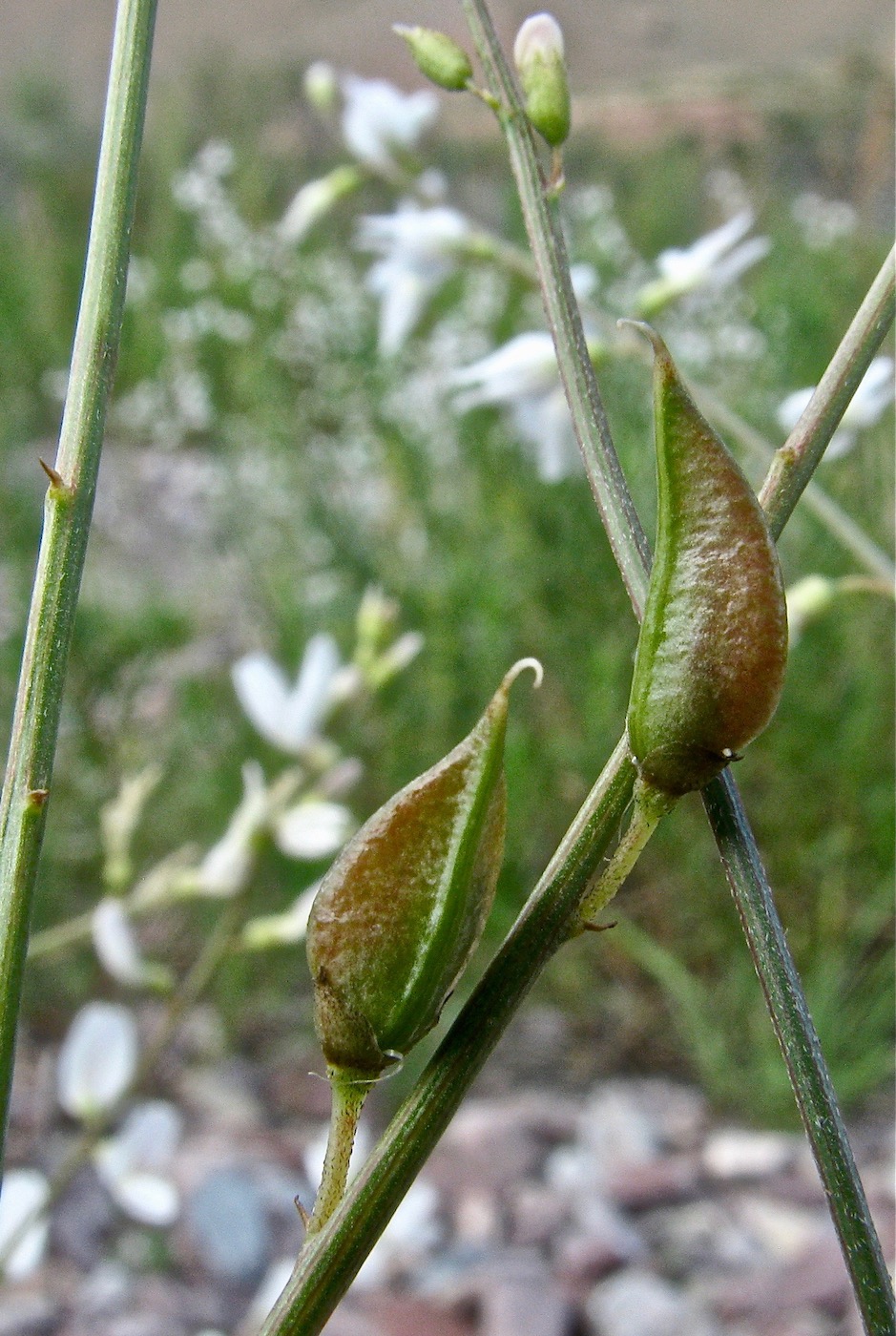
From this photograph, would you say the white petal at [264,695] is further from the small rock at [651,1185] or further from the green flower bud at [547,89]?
the small rock at [651,1185]

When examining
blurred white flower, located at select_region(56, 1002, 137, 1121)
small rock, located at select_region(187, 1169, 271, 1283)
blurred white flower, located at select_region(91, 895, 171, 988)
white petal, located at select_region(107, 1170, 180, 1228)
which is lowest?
small rock, located at select_region(187, 1169, 271, 1283)

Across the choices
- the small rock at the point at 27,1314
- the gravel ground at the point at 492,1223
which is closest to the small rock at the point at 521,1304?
the gravel ground at the point at 492,1223

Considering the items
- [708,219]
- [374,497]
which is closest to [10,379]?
[374,497]

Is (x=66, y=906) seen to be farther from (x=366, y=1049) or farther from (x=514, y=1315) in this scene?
(x=366, y=1049)

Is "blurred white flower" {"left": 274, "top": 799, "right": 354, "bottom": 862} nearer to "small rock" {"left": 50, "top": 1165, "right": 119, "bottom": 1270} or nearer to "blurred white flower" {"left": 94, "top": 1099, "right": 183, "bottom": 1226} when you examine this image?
"blurred white flower" {"left": 94, "top": 1099, "right": 183, "bottom": 1226}

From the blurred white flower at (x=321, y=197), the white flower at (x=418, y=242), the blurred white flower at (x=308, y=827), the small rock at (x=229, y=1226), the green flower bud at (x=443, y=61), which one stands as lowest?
the small rock at (x=229, y=1226)

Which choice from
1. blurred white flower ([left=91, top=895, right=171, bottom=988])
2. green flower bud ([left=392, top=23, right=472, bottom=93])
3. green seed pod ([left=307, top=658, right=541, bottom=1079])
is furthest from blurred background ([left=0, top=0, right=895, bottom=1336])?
green seed pod ([left=307, top=658, right=541, bottom=1079])
